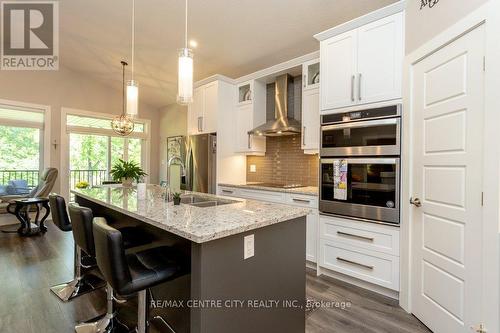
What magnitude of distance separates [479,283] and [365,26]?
226cm

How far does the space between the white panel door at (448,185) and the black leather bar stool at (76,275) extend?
2.93 meters

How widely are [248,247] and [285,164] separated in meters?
2.62

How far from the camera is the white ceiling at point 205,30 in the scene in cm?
286

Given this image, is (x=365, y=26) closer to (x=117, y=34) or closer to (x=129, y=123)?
(x=117, y=34)

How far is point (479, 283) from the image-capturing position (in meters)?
1.50

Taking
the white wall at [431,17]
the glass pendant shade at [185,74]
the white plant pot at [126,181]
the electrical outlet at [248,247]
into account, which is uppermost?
the white wall at [431,17]

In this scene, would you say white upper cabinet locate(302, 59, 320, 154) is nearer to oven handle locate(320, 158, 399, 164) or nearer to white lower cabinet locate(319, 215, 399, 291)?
oven handle locate(320, 158, 399, 164)

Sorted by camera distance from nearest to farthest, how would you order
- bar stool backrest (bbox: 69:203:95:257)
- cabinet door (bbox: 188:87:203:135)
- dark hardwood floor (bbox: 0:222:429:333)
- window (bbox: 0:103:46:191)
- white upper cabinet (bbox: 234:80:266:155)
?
bar stool backrest (bbox: 69:203:95:257) < dark hardwood floor (bbox: 0:222:429:333) < white upper cabinet (bbox: 234:80:266:155) < cabinet door (bbox: 188:87:203:135) < window (bbox: 0:103:46:191)

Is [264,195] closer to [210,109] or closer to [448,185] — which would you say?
[210,109]

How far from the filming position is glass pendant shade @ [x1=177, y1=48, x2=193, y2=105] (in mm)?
1915

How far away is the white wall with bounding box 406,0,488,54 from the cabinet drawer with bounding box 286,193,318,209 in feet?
5.47

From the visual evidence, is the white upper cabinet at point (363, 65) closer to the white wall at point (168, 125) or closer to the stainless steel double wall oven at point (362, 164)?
the stainless steel double wall oven at point (362, 164)

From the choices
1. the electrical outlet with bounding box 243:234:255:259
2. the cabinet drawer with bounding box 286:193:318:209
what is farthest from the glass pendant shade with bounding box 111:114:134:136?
the electrical outlet with bounding box 243:234:255:259

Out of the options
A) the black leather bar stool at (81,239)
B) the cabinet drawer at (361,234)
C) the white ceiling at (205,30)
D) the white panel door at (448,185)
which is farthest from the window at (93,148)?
the white panel door at (448,185)
